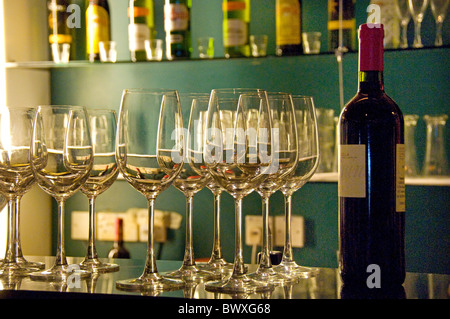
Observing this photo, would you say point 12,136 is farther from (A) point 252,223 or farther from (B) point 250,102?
(A) point 252,223

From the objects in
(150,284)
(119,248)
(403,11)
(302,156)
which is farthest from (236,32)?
(150,284)

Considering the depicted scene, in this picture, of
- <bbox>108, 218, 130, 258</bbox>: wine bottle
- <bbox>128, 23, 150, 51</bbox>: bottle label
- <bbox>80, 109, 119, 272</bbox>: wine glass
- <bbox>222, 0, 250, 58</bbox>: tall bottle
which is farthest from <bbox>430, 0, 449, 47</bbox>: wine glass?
<bbox>80, 109, 119, 272</bbox>: wine glass

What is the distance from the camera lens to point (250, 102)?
0.77 meters

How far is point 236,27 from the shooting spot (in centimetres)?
209

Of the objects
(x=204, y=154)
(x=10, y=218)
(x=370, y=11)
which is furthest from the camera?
(x=370, y=11)

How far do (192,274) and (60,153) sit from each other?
230 mm

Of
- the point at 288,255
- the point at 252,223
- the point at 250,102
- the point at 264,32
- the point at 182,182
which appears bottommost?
the point at 252,223

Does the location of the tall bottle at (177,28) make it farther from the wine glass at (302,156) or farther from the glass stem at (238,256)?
the glass stem at (238,256)

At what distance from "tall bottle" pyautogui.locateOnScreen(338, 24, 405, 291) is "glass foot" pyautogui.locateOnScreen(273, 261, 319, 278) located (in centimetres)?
6

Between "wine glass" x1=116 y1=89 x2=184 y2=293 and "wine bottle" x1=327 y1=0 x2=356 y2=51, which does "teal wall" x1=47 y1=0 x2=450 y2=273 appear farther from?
"wine glass" x1=116 y1=89 x2=184 y2=293

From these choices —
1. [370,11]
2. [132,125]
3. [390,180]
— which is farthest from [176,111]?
[370,11]

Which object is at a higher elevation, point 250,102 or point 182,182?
point 250,102

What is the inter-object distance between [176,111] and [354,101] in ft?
0.74

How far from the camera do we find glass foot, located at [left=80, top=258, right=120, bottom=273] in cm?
87
